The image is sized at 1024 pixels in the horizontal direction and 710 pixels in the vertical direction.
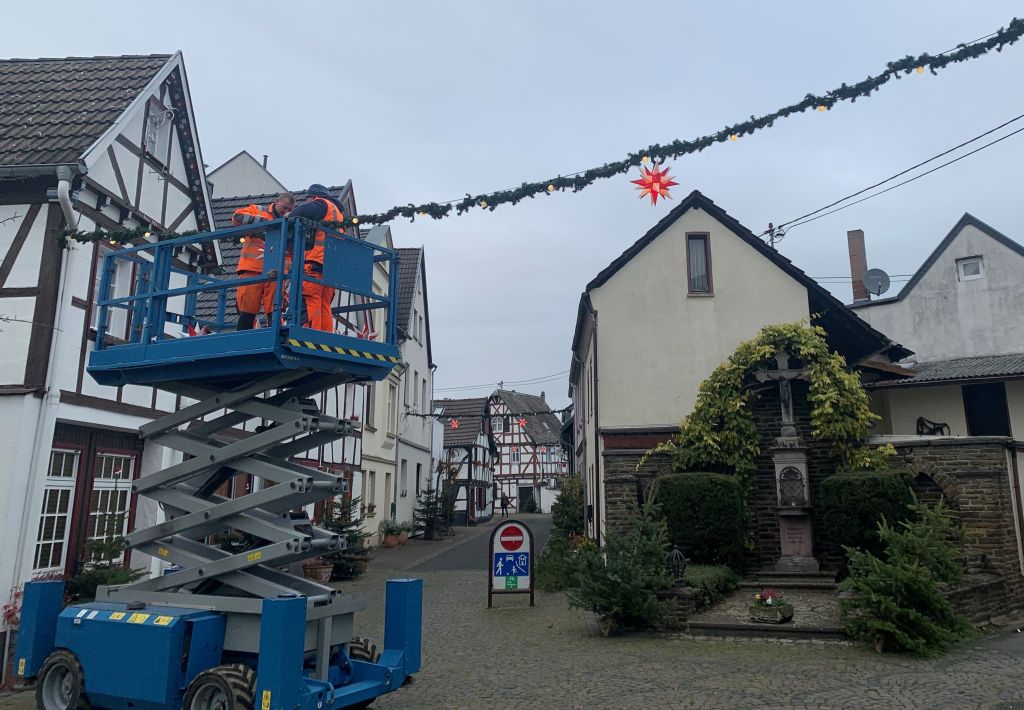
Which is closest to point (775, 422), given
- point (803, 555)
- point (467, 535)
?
point (803, 555)

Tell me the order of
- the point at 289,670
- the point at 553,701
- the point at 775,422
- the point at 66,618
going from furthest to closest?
1. the point at 775,422
2. the point at 553,701
3. the point at 66,618
4. the point at 289,670

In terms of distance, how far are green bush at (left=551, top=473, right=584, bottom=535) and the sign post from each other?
9.45 meters

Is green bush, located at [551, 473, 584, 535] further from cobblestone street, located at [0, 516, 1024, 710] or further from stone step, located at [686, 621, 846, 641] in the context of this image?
stone step, located at [686, 621, 846, 641]

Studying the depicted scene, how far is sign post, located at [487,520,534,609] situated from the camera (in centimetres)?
1311

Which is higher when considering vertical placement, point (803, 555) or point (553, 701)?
point (803, 555)

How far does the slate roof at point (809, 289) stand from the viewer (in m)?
15.9

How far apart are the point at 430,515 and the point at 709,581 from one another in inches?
687

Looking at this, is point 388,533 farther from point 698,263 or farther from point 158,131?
point 158,131

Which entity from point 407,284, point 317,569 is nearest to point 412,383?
point 407,284

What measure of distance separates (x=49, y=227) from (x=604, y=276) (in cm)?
1005

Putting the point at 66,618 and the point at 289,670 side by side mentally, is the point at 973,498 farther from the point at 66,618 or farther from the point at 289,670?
the point at 66,618

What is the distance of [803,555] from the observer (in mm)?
13445

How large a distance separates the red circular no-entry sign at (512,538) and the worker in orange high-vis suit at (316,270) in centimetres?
758

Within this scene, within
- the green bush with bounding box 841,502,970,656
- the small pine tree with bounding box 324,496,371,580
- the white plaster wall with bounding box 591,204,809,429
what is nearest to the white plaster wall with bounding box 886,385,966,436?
the white plaster wall with bounding box 591,204,809,429
